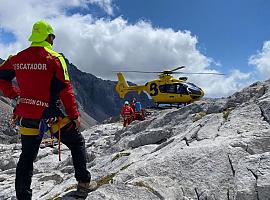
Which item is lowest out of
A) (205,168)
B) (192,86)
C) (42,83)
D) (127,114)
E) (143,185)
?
(143,185)

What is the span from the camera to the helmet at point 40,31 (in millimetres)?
7418

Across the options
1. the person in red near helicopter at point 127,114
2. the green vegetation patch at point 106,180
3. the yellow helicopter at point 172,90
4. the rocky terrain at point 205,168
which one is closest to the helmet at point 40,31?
the rocky terrain at point 205,168

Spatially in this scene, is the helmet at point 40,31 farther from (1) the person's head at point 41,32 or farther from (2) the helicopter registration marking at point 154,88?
(2) the helicopter registration marking at point 154,88

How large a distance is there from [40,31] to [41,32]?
0.03 m

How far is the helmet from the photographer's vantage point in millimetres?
7418

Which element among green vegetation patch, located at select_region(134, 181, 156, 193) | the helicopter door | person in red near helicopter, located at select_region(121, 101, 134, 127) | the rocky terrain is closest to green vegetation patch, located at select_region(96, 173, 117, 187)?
the rocky terrain

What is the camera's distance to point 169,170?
8406 millimetres

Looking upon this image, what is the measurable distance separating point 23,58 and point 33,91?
0.70 m

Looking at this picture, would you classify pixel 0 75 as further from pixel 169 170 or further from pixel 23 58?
pixel 169 170

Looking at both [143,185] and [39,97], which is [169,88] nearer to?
[143,185]

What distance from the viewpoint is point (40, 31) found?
746 cm

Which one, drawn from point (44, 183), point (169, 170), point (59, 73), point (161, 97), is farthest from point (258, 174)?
point (161, 97)

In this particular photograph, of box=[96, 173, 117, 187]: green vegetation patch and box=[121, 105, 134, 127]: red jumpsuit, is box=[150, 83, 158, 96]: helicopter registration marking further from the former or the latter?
box=[96, 173, 117, 187]: green vegetation patch

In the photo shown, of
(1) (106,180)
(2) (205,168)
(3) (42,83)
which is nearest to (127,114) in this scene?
Result: (1) (106,180)
